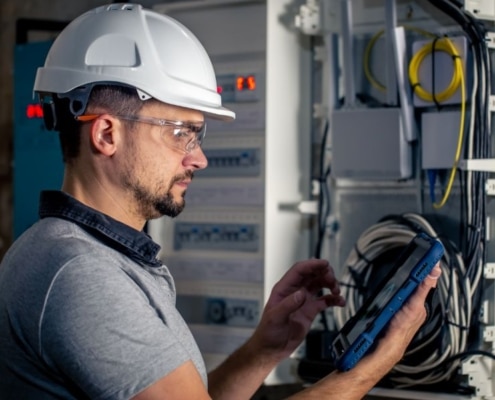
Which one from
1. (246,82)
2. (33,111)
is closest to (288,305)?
(246,82)

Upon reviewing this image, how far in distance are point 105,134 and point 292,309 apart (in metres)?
0.59

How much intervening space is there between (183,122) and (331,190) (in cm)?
134

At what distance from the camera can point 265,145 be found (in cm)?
313

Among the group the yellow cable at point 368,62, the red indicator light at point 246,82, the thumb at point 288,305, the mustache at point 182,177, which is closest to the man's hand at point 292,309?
the thumb at point 288,305

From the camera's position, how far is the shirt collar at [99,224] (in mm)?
1709

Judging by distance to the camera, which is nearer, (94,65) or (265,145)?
(94,65)

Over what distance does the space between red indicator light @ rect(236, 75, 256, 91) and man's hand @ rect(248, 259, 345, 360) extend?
116 centimetres

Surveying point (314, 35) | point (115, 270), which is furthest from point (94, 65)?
point (314, 35)

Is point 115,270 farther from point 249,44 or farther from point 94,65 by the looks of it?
point 249,44

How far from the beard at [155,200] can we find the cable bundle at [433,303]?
1.02 meters

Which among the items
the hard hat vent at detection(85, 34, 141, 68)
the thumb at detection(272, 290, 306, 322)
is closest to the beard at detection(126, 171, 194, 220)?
the hard hat vent at detection(85, 34, 141, 68)

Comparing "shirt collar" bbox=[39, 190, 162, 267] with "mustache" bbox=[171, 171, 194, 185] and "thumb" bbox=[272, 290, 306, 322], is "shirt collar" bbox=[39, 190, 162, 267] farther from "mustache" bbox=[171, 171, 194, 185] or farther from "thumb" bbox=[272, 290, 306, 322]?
"thumb" bbox=[272, 290, 306, 322]

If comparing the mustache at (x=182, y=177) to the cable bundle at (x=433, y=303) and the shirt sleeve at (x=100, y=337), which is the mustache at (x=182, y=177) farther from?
the cable bundle at (x=433, y=303)

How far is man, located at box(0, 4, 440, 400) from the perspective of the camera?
1.56m
